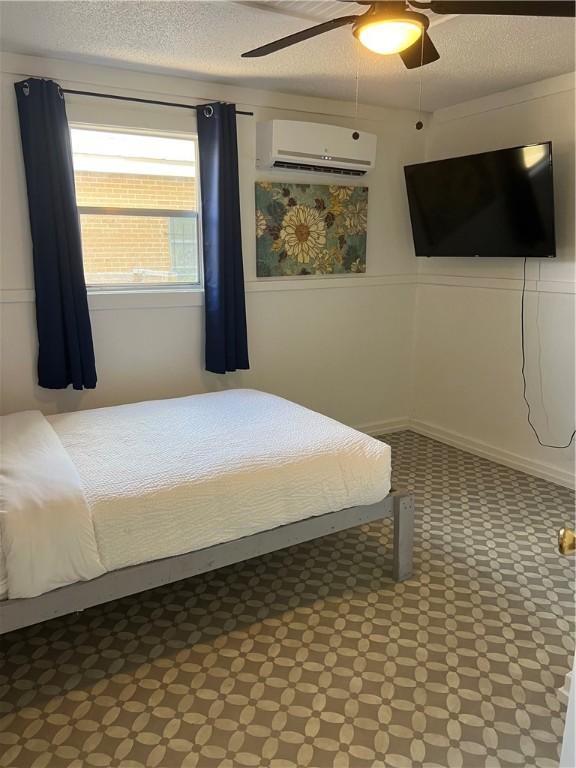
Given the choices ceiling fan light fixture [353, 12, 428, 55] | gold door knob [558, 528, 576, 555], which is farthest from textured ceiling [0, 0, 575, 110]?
gold door knob [558, 528, 576, 555]

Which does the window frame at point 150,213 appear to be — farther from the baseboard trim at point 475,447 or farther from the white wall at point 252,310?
the baseboard trim at point 475,447

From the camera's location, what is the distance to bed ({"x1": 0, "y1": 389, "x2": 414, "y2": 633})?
1905mm

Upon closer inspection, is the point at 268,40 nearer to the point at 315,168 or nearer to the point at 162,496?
the point at 315,168

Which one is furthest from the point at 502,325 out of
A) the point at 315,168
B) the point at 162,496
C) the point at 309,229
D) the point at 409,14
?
the point at 162,496

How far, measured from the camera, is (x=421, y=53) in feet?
6.88

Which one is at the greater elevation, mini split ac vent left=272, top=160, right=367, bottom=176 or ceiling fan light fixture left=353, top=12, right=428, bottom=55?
mini split ac vent left=272, top=160, right=367, bottom=176

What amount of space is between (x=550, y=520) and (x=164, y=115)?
332cm

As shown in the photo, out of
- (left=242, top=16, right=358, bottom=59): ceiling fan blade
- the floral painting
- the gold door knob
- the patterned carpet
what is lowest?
the patterned carpet

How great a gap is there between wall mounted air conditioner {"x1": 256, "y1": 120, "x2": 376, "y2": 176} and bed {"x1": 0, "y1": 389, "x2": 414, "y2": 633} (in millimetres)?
1778

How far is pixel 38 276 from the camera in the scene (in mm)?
3100

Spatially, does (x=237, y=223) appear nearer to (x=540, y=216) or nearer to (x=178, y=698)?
(x=540, y=216)

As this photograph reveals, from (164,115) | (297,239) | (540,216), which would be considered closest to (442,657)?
(540,216)

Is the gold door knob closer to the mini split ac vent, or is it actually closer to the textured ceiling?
the textured ceiling

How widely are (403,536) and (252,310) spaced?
1.95m
